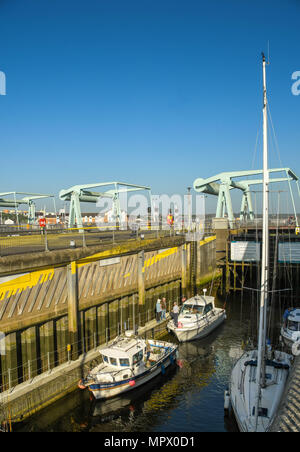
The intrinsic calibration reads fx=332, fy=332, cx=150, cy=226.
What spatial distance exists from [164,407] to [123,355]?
279 cm

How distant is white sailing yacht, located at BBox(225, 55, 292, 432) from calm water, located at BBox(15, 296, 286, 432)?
1.43 m

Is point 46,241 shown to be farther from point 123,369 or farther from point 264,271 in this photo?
point 264,271

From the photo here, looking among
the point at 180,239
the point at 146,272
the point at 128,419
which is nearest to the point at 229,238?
the point at 180,239

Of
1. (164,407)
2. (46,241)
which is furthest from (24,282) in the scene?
(164,407)

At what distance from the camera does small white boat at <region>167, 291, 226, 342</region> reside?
68.6 ft

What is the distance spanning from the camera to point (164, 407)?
568 inches

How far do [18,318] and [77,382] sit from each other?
423 cm

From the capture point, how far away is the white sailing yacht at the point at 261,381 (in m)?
11.2

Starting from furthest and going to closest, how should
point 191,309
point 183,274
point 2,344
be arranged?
point 183,274 → point 191,309 → point 2,344

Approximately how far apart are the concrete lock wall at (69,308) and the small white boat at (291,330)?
8.67 m

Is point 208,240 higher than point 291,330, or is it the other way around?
point 208,240

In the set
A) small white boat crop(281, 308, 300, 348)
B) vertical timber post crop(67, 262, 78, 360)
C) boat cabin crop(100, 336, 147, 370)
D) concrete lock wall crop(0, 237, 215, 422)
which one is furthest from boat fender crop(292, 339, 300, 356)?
vertical timber post crop(67, 262, 78, 360)

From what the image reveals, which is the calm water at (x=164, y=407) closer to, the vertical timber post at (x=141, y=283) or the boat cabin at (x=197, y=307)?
the boat cabin at (x=197, y=307)

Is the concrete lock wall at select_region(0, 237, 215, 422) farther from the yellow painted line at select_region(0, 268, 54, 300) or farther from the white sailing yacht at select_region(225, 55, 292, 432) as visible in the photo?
the white sailing yacht at select_region(225, 55, 292, 432)
